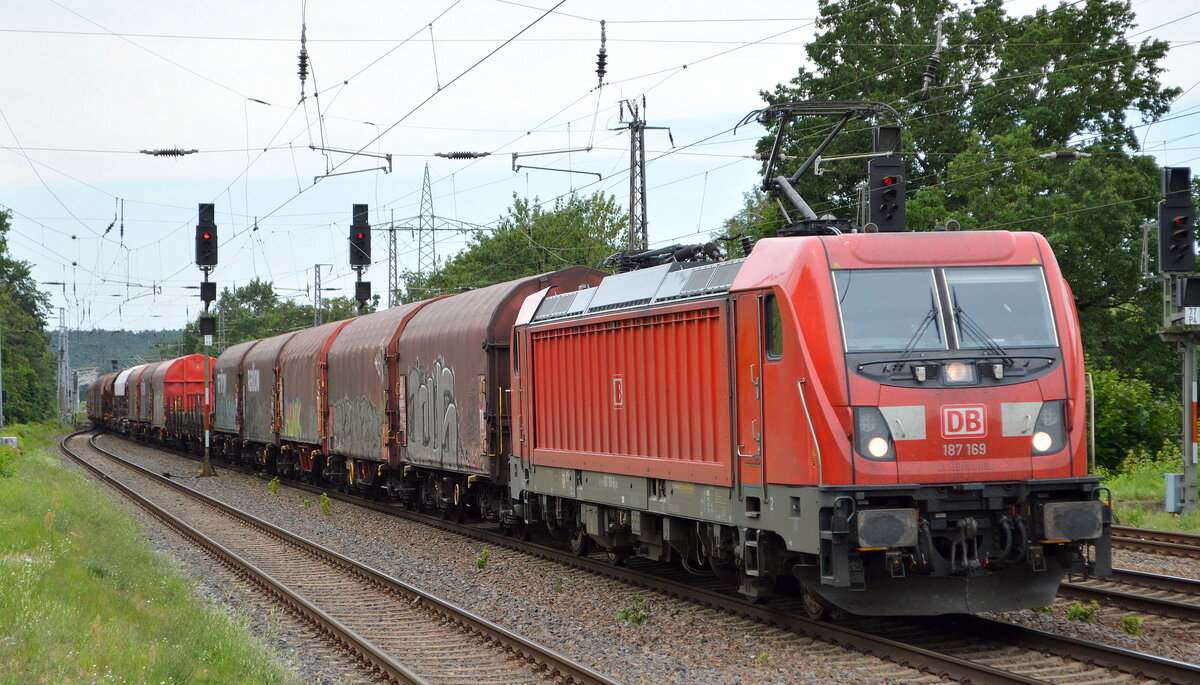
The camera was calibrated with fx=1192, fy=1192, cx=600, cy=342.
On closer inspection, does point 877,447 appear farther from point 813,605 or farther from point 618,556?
point 618,556

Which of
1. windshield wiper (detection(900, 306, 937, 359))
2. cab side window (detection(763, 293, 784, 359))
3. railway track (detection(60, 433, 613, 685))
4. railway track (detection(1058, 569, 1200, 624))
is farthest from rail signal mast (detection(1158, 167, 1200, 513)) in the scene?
railway track (detection(60, 433, 613, 685))

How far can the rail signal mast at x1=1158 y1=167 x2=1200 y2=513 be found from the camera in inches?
704

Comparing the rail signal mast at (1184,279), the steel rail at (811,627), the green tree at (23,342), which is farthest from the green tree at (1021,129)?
the green tree at (23,342)

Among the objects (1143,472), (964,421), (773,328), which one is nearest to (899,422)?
(964,421)

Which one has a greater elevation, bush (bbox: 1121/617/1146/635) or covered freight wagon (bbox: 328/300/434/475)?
covered freight wagon (bbox: 328/300/434/475)

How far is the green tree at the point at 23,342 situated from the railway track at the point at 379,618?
61.1 meters

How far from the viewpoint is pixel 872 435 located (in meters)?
9.16

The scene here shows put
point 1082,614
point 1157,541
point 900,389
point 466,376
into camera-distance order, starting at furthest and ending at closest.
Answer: point 466,376 < point 1157,541 < point 1082,614 < point 900,389

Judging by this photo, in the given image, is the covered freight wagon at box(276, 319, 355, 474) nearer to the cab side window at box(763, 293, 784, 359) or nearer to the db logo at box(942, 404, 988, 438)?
the cab side window at box(763, 293, 784, 359)

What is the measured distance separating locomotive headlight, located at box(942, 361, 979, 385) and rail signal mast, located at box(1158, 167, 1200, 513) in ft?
33.6

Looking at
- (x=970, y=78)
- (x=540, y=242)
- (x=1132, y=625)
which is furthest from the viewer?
(x=540, y=242)

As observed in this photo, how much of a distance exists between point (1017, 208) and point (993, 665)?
92.2 feet

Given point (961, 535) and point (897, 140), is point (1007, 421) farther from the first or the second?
point (897, 140)

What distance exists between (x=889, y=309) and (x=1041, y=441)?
5.16 feet
